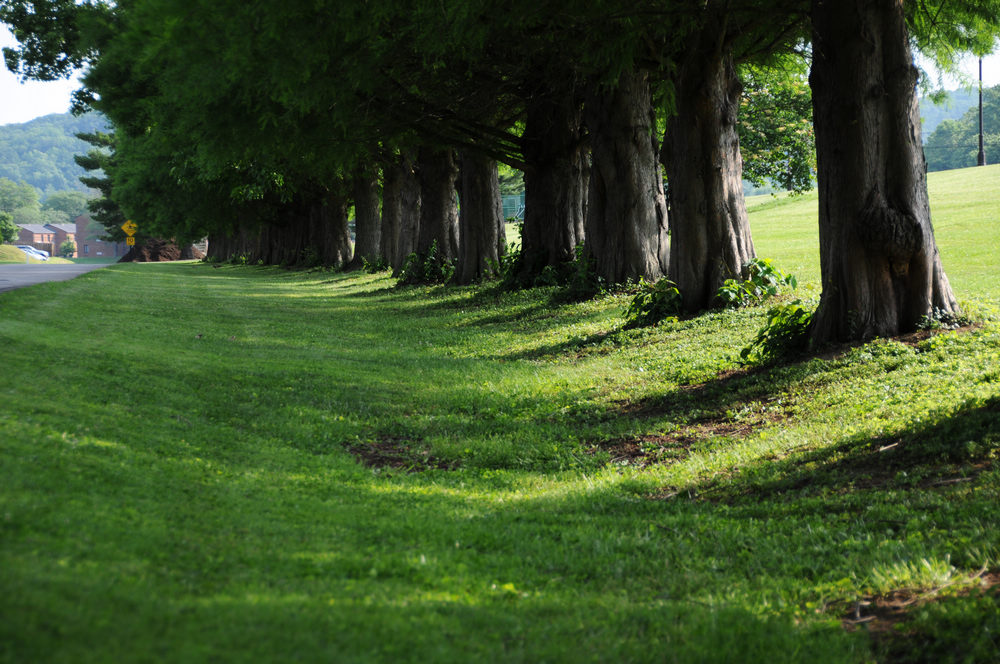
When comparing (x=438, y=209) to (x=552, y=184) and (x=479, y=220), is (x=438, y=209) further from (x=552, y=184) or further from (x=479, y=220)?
(x=552, y=184)

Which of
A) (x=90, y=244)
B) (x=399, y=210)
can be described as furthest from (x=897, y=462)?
(x=90, y=244)

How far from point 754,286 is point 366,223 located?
95.3 ft

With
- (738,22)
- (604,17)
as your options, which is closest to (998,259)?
(738,22)

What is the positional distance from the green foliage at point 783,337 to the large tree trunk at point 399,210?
20773 mm

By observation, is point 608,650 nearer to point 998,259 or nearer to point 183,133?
point 183,133

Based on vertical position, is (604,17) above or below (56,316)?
above

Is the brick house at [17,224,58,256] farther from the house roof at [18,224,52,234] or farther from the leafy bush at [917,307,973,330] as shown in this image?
the leafy bush at [917,307,973,330]

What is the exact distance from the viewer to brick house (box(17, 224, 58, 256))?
615 feet

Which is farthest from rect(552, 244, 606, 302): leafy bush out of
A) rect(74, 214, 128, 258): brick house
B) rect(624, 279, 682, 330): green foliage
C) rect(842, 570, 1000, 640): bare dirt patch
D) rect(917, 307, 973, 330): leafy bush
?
rect(74, 214, 128, 258): brick house

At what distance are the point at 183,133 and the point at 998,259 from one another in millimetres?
19582

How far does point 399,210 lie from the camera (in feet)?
124

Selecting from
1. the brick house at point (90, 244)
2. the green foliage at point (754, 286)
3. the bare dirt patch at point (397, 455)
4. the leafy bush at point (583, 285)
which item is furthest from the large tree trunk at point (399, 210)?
the brick house at point (90, 244)

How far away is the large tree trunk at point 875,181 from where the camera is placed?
997 centimetres

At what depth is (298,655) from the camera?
3.14 meters
